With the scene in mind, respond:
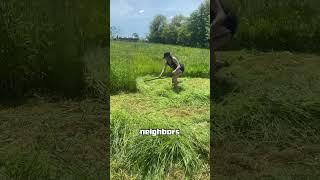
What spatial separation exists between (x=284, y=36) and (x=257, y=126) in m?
1.24

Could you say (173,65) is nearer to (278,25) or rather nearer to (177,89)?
(177,89)

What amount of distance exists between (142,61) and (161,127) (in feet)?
2.72

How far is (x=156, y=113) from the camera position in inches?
226

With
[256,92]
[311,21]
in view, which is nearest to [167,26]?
[256,92]

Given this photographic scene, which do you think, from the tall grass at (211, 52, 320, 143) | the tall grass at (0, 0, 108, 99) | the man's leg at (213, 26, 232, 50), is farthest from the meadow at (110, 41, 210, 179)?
the tall grass at (0, 0, 108, 99)

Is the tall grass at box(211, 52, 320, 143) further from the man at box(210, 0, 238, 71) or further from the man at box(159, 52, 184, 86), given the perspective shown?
the man at box(159, 52, 184, 86)

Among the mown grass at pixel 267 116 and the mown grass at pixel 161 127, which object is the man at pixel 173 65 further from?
the mown grass at pixel 267 116

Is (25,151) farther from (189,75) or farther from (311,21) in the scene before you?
(311,21)

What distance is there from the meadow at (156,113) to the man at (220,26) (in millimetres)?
200

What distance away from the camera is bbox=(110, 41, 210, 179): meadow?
529 centimetres

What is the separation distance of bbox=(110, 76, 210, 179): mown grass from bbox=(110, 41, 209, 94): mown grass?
3.6 inches

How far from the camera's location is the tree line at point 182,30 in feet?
19.2

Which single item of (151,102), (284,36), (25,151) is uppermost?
(284,36)

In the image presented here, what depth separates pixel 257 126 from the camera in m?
5.83
